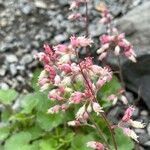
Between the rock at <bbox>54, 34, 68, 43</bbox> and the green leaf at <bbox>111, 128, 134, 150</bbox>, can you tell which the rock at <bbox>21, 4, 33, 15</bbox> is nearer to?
the rock at <bbox>54, 34, 68, 43</bbox>

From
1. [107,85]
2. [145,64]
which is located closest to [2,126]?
[107,85]

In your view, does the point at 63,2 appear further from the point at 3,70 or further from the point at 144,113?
the point at 144,113

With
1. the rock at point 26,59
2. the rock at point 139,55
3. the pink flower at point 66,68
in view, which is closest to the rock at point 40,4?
the rock at point 26,59

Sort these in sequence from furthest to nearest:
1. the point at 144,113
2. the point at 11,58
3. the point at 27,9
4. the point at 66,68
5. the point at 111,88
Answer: the point at 27,9, the point at 11,58, the point at 144,113, the point at 111,88, the point at 66,68

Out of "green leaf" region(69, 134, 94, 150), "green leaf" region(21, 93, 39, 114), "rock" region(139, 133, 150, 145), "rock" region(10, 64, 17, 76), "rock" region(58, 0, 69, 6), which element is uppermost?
"rock" region(58, 0, 69, 6)

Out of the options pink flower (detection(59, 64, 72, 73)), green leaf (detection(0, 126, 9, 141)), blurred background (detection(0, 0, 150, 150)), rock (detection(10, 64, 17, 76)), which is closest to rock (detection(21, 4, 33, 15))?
blurred background (detection(0, 0, 150, 150))

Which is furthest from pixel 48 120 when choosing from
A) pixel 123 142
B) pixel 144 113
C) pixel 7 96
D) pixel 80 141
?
pixel 144 113

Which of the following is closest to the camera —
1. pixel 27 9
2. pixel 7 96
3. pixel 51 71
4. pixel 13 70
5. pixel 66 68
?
pixel 66 68
